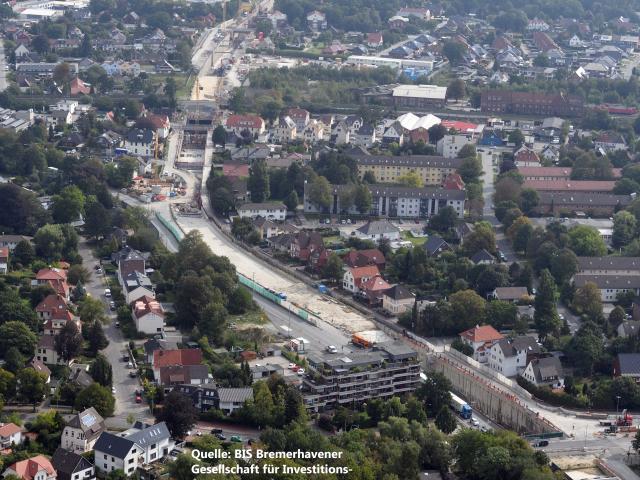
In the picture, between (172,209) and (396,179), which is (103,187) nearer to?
(172,209)

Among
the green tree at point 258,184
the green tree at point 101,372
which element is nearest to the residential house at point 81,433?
the green tree at point 101,372

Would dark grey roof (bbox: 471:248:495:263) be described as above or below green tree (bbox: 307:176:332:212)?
below

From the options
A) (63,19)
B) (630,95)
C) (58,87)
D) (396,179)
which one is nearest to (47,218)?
(396,179)

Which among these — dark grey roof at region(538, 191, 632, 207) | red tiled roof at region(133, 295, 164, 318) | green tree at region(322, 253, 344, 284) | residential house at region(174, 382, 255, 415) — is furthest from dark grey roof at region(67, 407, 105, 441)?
dark grey roof at region(538, 191, 632, 207)

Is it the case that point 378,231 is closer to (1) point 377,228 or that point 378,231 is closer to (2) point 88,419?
(1) point 377,228

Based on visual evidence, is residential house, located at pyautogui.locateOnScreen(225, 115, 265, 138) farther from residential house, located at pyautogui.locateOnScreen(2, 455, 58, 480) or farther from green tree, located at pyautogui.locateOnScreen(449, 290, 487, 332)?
residential house, located at pyautogui.locateOnScreen(2, 455, 58, 480)

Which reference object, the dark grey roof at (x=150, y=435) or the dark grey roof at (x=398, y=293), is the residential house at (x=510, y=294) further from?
the dark grey roof at (x=150, y=435)
